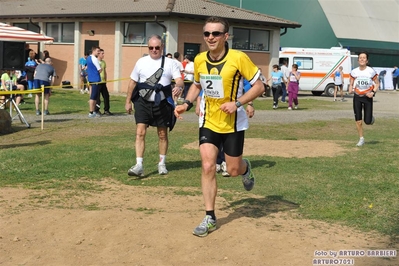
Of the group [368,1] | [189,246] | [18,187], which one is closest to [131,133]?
[18,187]

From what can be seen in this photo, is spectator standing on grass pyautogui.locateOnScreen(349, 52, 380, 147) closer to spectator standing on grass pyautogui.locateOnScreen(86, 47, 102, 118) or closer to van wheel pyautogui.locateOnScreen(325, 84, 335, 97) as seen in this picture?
spectator standing on grass pyautogui.locateOnScreen(86, 47, 102, 118)

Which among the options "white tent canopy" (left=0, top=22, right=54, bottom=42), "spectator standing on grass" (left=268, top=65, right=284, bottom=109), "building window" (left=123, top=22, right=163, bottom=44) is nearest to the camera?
"white tent canopy" (left=0, top=22, right=54, bottom=42)

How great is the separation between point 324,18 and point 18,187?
41526mm

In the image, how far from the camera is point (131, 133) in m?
15.5

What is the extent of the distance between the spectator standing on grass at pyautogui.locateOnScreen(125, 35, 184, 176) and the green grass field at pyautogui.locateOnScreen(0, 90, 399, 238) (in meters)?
0.67

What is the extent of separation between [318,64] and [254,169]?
89.0 ft

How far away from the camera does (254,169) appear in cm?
1059

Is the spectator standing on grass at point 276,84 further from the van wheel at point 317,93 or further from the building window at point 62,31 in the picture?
the building window at point 62,31

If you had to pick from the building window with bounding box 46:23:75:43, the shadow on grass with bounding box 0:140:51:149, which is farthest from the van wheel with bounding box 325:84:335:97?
the shadow on grass with bounding box 0:140:51:149

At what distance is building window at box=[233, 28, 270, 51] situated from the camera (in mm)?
35250

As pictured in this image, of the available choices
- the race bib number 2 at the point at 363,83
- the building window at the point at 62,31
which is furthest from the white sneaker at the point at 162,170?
the building window at the point at 62,31

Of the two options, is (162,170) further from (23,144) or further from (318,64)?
(318,64)

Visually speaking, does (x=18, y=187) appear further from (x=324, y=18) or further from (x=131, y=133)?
(x=324, y=18)

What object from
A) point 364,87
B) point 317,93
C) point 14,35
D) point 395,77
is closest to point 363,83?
point 364,87
